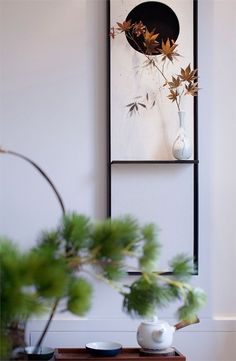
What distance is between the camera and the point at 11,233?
2.43 metres

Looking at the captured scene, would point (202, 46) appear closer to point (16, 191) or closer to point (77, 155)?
point (77, 155)

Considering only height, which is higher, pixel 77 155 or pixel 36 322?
pixel 77 155

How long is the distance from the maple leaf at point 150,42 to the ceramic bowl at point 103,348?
134 cm

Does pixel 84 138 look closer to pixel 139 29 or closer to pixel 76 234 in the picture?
pixel 139 29

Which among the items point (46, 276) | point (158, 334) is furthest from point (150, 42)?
point (46, 276)

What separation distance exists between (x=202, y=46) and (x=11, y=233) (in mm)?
1273

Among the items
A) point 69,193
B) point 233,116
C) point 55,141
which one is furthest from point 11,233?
point 233,116

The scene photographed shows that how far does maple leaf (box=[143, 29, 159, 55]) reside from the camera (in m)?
2.43

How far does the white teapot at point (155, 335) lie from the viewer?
2.10m

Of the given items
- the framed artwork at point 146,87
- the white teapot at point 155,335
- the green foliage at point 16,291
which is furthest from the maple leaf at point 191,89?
the green foliage at point 16,291

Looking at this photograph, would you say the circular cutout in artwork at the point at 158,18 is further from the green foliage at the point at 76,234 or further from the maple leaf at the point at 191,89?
the green foliage at the point at 76,234

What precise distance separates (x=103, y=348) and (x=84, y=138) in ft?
3.14

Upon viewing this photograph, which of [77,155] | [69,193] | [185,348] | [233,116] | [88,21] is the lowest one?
[185,348]

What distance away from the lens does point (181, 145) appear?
2377 mm
